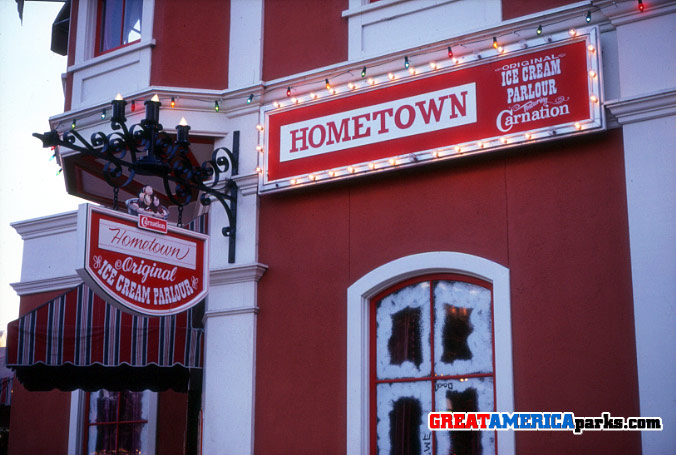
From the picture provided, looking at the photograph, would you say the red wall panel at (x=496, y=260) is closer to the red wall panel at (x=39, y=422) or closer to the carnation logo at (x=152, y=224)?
the carnation logo at (x=152, y=224)

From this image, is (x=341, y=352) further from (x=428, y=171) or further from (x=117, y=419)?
(x=117, y=419)

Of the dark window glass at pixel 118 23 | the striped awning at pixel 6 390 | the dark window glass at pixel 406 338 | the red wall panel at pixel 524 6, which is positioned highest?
the dark window glass at pixel 118 23

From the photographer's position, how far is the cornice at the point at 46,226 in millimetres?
10891

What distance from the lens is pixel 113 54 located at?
29.5ft

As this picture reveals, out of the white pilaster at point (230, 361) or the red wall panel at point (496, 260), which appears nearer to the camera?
the red wall panel at point (496, 260)

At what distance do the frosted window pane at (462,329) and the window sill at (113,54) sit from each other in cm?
393

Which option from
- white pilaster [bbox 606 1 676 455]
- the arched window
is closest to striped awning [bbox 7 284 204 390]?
the arched window

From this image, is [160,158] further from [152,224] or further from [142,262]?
[142,262]

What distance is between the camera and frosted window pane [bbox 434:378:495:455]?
6613mm

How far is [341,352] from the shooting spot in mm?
7375

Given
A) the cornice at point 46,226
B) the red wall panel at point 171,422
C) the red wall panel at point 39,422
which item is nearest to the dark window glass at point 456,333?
the red wall panel at point 171,422

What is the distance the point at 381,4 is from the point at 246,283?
2.78m

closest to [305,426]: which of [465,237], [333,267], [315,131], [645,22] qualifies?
[333,267]

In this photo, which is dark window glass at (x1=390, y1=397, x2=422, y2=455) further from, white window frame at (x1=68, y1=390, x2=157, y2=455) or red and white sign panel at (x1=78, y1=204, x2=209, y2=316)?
white window frame at (x1=68, y1=390, x2=157, y2=455)
